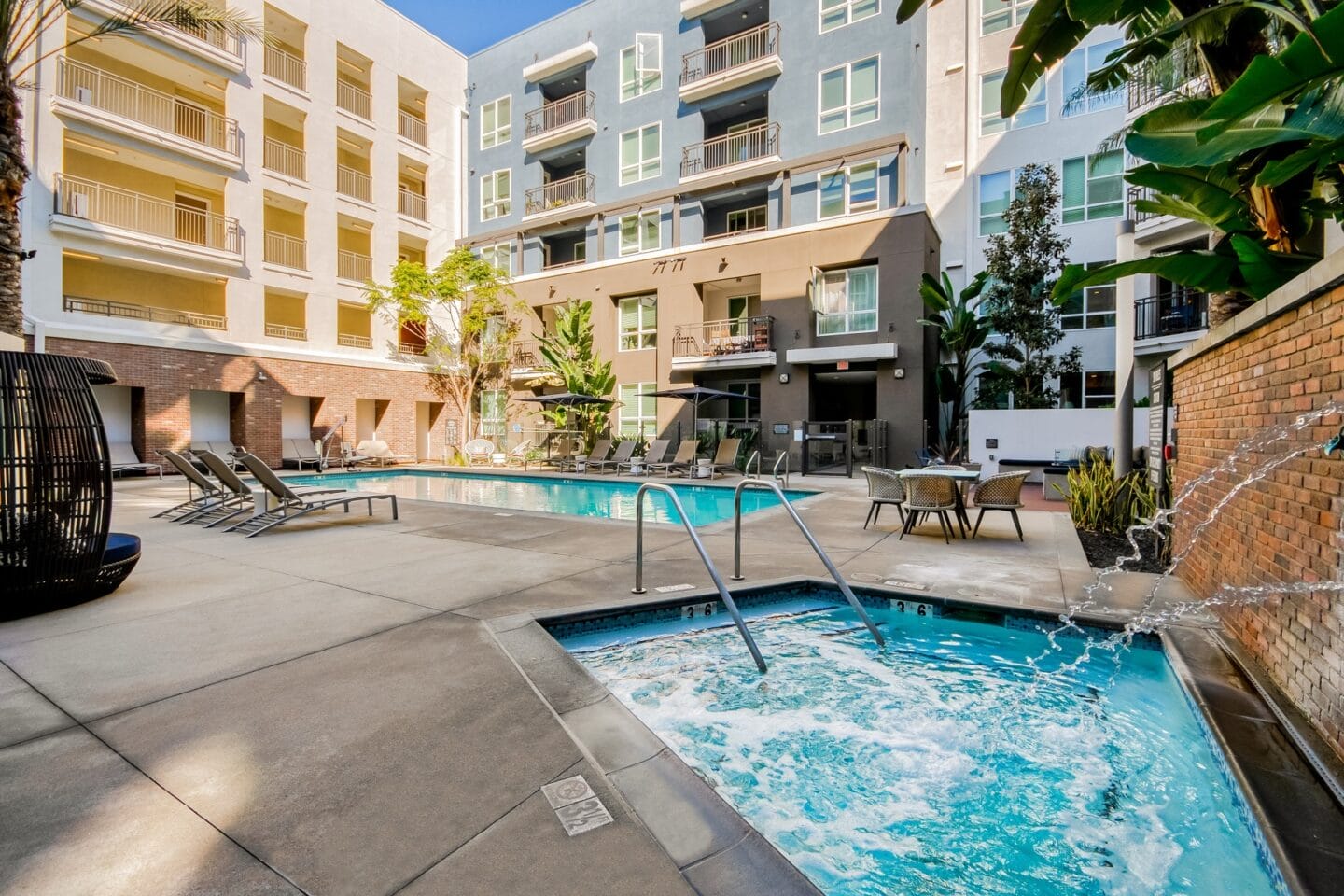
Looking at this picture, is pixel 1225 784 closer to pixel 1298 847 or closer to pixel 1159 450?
pixel 1298 847

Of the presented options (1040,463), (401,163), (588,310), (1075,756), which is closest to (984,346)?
(1040,463)

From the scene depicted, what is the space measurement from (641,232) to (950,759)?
2191cm

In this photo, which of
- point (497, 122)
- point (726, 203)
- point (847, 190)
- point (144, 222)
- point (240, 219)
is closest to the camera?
point (144, 222)

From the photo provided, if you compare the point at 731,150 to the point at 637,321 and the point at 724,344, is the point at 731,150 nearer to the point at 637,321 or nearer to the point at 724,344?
the point at 637,321

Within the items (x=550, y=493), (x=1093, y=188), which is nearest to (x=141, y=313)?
(x=550, y=493)

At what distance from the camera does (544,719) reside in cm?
265

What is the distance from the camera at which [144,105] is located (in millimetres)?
17922

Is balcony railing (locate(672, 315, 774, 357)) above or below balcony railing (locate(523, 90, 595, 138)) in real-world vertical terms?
below

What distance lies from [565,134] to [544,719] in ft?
83.5

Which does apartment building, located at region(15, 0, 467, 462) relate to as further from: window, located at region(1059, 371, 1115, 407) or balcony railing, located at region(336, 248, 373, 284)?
window, located at region(1059, 371, 1115, 407)

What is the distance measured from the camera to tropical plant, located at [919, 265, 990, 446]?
1605 centimetres

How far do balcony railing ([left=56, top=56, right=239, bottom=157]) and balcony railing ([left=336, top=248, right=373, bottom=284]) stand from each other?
14.2ft

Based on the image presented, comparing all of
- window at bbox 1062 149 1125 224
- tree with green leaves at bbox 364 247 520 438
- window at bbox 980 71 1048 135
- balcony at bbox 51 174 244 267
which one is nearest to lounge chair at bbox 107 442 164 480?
balcony at bbox 51 174 244 267

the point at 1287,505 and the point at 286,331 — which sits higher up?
the point at 286,331
